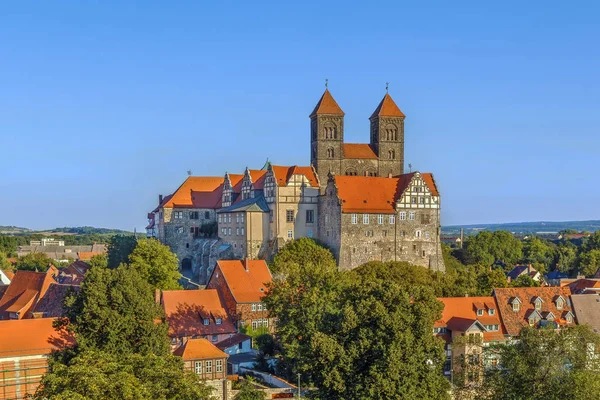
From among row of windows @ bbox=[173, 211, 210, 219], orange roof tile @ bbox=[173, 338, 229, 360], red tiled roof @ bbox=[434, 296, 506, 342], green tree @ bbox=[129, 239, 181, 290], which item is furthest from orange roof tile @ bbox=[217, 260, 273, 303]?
row of windows @ bbox=[173, 211, 210, 219]

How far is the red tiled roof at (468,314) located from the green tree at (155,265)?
2230 cm

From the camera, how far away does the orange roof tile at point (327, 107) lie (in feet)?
258

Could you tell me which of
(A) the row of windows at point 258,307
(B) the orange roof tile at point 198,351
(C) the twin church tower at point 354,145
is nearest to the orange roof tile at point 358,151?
(C) the twin church tower at point 354,145

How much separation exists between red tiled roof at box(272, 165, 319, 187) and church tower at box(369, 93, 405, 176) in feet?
27.0

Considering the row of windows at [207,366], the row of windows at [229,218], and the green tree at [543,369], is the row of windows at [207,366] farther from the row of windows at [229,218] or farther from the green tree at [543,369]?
the row of windows at [229,218]

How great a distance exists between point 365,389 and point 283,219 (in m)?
42.7

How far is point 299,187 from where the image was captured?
2901 inches

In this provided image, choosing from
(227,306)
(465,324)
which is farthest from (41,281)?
(465,324)

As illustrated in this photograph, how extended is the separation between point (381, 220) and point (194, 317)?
25824 millimetres

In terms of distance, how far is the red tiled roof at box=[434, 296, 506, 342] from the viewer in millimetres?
50625

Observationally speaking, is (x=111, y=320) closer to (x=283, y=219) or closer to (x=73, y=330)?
(x=73, y=330)

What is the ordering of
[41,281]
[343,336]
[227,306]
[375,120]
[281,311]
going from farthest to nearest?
[375,120] → [41,281] → [227,306] → [281,311] → [343,336]

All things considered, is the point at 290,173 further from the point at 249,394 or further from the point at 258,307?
the point at 249,394

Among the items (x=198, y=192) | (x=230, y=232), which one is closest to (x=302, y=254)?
(x=230, y=232)
